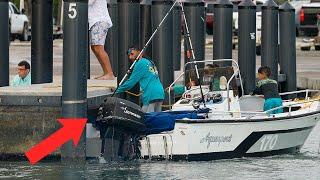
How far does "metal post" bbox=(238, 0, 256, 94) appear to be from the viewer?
24.3m

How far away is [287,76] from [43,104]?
9508 mm

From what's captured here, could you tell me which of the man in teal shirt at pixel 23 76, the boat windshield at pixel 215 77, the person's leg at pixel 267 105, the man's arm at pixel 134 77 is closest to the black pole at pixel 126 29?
the man's arm at pixel 134 77

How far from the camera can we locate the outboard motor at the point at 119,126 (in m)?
16.8

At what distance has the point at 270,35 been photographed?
2522 cm

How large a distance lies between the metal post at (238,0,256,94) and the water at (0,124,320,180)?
6.60m

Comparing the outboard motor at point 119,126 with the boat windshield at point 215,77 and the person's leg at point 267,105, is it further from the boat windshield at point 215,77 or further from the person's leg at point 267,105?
the person's leg at point 267,105

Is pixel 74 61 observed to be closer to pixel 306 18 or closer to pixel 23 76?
pixel 23 76

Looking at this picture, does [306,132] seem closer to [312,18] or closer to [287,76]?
[287,76]

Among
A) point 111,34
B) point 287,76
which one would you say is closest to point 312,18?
point 287,76

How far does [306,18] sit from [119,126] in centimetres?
3220

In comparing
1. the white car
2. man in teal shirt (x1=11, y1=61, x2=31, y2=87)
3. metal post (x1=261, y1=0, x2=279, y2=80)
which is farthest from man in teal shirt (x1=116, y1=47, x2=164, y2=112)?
the white car

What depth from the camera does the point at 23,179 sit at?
15922mm

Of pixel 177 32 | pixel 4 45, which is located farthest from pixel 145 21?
pixel 177 32

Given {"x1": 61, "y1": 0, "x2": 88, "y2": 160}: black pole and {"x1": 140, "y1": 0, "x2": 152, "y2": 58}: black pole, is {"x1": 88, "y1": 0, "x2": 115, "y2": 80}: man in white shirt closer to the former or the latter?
Answer: {"x1": 140, "y1": 0, "x2": 152, "y2": 58}: black pole
